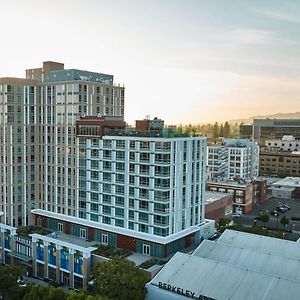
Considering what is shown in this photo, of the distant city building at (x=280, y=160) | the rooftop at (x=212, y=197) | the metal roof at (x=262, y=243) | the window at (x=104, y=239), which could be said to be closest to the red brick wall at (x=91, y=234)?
the window at (x=104, y=239)

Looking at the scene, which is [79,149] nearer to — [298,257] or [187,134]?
[187,134]

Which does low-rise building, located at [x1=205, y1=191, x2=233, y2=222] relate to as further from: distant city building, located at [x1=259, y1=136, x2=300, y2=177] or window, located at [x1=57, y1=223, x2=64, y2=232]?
distant city building, located at [x1=259, y1=136, x2=300, y2=177]

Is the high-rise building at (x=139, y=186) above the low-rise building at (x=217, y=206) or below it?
above

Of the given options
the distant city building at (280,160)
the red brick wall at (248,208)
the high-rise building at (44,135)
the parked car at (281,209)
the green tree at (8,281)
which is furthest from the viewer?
the distant city building at (280,160)

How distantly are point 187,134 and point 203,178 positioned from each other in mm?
8071

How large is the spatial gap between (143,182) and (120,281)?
15.7m

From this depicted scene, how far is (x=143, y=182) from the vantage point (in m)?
54.2

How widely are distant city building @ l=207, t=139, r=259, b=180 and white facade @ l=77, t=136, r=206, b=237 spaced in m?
46.1

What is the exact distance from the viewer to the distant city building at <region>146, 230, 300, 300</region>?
131 ft

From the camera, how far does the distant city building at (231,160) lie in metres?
106

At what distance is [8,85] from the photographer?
65.2 metres

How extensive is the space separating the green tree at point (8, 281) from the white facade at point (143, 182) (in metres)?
15.4

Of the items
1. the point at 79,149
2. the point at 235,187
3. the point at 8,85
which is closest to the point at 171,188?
the point at 79,149

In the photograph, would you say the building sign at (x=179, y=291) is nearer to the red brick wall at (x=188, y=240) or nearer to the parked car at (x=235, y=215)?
the red brick wall at (x=188, y=240)
